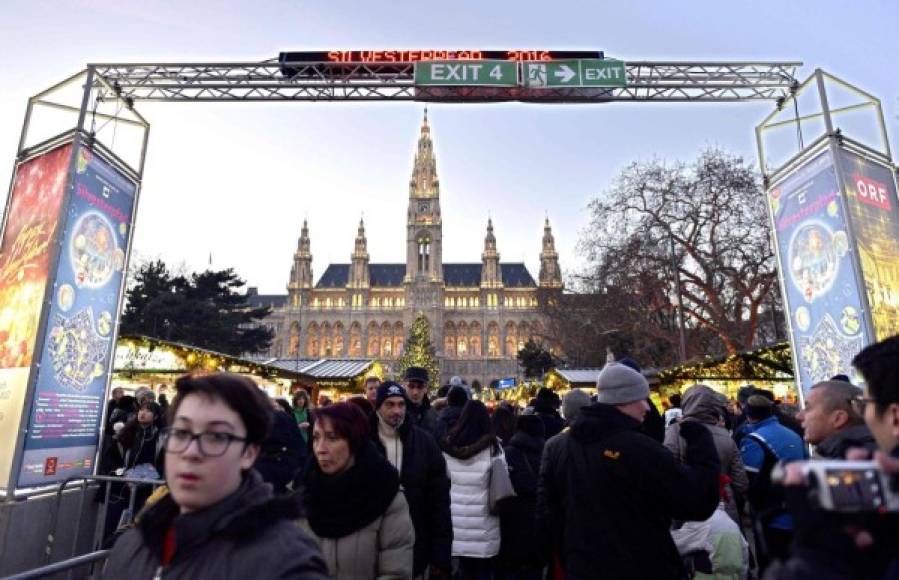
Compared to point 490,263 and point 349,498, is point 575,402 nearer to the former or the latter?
point 349,498

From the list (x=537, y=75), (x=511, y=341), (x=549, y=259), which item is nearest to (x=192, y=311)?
(x=537, y=75)

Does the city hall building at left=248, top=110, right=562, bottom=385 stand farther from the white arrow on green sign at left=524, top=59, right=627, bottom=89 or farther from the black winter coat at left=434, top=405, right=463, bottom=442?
the black winter coat at left=434, top=405, right=463, bottom=442

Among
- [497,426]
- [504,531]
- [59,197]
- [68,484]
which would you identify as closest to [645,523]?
[504,531]

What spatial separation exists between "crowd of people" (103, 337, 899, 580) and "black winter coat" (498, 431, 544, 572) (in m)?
0.01

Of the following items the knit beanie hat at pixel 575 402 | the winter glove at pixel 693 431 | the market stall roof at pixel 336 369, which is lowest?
the winter glove at pixel 693 431

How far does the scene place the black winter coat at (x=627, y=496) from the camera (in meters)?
2.25

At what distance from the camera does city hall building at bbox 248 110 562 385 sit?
77.2m

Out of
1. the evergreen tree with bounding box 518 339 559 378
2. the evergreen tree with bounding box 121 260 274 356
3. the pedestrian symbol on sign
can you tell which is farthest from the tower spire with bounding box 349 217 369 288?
the pedestrian symbol on sign

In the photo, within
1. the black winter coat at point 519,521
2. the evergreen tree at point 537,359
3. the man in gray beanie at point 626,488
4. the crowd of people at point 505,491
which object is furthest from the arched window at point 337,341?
the man in gray beanie at point 626,488

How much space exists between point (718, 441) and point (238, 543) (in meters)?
3.57

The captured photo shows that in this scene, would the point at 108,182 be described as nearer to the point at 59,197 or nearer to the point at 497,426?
the point at 59,197

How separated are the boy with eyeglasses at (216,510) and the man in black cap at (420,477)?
6.29ft

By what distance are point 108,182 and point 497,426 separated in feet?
21.2

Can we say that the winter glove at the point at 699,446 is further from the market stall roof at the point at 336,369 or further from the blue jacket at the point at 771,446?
the market stall roof at the point at 336,369
